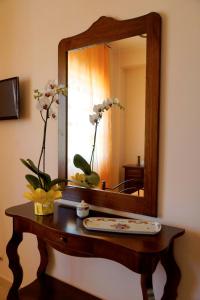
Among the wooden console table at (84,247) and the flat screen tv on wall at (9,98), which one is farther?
the flat screen tv on wall at (9,98)

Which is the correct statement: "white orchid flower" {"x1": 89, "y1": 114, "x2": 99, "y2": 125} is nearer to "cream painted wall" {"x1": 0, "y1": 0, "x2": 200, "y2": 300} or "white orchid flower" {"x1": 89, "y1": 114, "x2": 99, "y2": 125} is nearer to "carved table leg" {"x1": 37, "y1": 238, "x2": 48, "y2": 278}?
"cream painted wall" {"x1": 0, "y1": 0, "x2": 200, "y2": 300}

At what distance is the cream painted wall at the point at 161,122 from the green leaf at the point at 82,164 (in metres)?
0.25

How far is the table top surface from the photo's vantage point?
1.16 metres

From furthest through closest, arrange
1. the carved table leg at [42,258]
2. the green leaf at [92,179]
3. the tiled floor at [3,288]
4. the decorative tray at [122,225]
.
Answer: the tiled floor at [3,288] < the carved table leg at [42,258] < the green leaf at [92,179] < the decorative tray at [122,225]

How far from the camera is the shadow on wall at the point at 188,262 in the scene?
1.34 meters

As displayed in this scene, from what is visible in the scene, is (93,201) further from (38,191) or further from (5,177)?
(5,177)

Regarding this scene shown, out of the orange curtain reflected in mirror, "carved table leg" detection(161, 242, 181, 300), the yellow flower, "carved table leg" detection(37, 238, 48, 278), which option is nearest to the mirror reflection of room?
the orange curtain reflected in mirror

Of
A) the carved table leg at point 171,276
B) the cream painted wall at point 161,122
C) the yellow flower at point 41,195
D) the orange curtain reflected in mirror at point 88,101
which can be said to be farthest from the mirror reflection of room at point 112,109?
the carved table leg at point 171,276

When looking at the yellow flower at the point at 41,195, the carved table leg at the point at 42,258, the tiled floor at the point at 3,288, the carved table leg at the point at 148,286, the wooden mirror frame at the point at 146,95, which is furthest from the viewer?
the tiled floor at the point at 3,288

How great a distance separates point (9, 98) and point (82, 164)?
34.9 inches

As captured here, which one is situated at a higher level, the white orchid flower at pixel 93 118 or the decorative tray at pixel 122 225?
the white orchid flower at pixel 93 118

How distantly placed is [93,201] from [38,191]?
355 millimetres

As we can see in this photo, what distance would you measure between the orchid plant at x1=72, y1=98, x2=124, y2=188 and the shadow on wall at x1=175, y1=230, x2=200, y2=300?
24.0 inches

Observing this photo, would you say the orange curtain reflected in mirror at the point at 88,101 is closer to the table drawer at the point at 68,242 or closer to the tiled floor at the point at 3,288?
the table drawer at the point at 68,242
